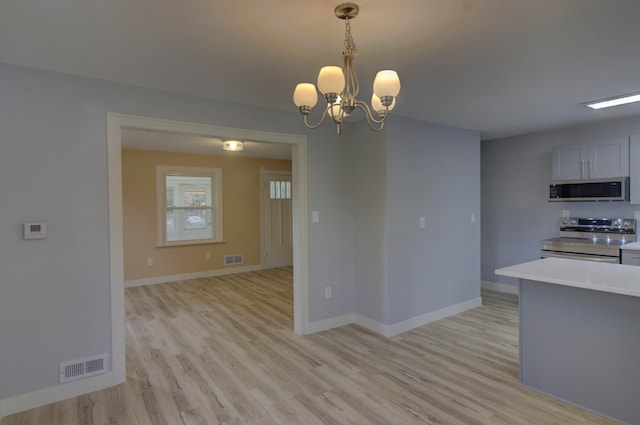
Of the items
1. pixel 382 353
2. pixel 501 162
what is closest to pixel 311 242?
pixel 382 353

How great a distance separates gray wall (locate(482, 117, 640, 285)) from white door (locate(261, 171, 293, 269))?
386 centimetres

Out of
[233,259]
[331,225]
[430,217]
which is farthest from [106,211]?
[233,259]

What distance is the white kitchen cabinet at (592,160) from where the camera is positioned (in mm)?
3871

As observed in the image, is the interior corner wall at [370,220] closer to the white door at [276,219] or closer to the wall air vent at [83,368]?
the wall air vent at [83,368]

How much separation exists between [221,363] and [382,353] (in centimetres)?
146

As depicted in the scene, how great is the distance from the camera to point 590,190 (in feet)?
13.5

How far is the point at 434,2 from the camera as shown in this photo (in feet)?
5.43

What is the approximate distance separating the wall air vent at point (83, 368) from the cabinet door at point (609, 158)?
530cm

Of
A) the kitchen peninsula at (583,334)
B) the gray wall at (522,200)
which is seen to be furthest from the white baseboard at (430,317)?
the kitchen peninsula at (583,334)

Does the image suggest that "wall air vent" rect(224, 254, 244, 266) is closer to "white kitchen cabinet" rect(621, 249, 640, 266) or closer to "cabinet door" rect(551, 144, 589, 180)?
"cabinet door" rect(551, 144, 589, 180)

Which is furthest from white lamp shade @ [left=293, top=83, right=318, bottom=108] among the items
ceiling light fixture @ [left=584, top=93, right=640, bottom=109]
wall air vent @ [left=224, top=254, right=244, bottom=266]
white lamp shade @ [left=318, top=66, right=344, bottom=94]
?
wall air vent @ [left=224, top=254, right=244, bottom=266]

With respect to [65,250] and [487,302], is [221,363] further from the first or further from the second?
[487,302]

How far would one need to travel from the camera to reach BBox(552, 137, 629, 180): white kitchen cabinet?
3871 millimetres

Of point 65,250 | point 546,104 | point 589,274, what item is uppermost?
point 546,104
